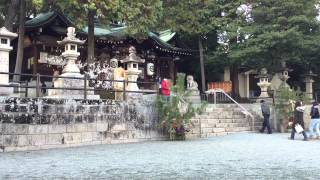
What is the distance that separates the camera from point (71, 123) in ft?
45.6

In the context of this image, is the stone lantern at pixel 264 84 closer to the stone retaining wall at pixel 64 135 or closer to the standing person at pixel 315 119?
the standing person at pixel 315 119

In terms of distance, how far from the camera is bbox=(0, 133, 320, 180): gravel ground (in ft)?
25.7

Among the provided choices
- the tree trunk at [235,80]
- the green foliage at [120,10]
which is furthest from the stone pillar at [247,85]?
the green foliage at [120,10]

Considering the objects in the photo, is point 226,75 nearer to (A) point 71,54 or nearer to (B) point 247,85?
(B) point 247,85

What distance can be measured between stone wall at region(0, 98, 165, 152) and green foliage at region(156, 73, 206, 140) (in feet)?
1.72

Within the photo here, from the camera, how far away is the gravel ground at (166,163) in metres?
7.82

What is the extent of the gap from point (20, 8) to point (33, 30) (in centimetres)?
277

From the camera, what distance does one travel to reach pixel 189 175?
779cm

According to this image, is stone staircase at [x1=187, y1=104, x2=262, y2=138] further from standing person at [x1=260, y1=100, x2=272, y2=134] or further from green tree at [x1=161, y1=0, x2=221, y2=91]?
green tree at [x1=161, y1=0, x2=221, y2=91]

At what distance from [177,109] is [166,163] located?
6.28 m

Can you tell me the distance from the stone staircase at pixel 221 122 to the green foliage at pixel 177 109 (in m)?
1.29

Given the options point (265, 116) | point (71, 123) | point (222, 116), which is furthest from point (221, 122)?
point (71, 123)

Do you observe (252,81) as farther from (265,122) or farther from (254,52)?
(265,122)

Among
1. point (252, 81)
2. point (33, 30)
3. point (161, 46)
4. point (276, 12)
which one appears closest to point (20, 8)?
point (33, 30)
